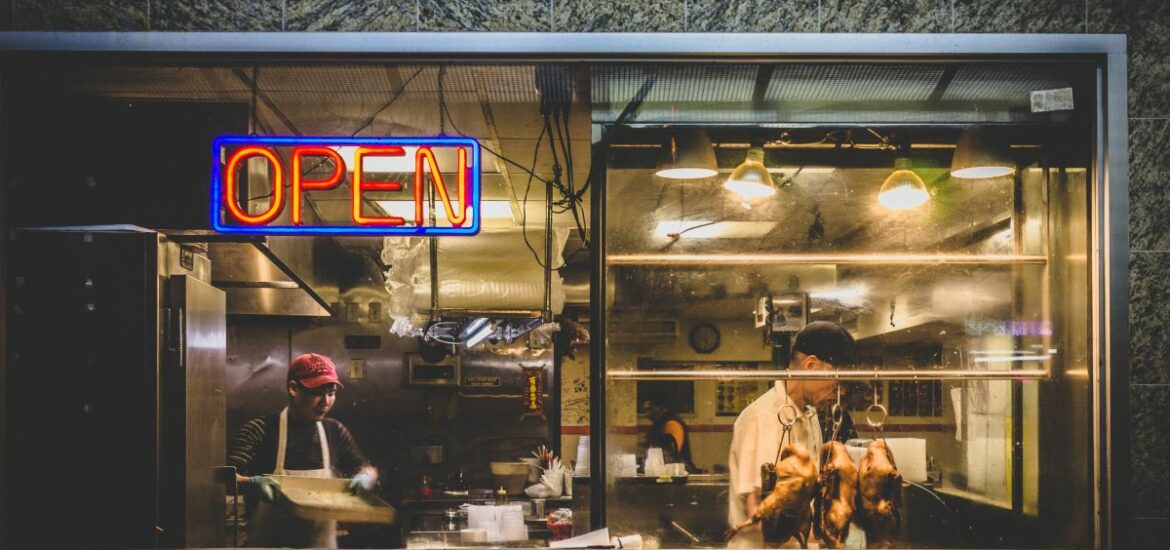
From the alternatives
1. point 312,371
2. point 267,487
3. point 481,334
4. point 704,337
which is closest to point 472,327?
point 481,334

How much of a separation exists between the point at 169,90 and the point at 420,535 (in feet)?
9.89

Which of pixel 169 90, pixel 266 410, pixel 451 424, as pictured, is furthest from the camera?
pixel 451 424

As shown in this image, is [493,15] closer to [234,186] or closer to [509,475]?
[234,186]

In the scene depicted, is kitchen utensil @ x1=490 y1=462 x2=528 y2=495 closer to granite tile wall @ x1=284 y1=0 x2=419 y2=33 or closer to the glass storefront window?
the glass storefront window

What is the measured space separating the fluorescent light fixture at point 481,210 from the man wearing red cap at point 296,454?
1.13 metres

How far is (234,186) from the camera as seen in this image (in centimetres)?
354

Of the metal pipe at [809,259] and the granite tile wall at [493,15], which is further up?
the granite tile wall at [493,15]

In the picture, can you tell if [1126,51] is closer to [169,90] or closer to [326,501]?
[169,90]

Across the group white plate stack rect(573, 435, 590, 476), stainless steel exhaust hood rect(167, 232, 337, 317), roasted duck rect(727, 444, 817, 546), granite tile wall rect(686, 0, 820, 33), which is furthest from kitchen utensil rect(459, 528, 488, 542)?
granite tile wall rect(686, 0, 820, 33)

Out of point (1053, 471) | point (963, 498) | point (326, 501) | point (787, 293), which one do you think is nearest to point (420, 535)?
point (326, 501)

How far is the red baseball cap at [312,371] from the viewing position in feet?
18.5

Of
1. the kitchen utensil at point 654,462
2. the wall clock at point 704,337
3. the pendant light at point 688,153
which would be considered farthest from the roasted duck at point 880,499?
the pendant light at point 688,153

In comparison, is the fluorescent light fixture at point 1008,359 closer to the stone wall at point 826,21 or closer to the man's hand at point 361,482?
the stone wall at point 826,21

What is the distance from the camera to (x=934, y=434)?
14.7 feet
